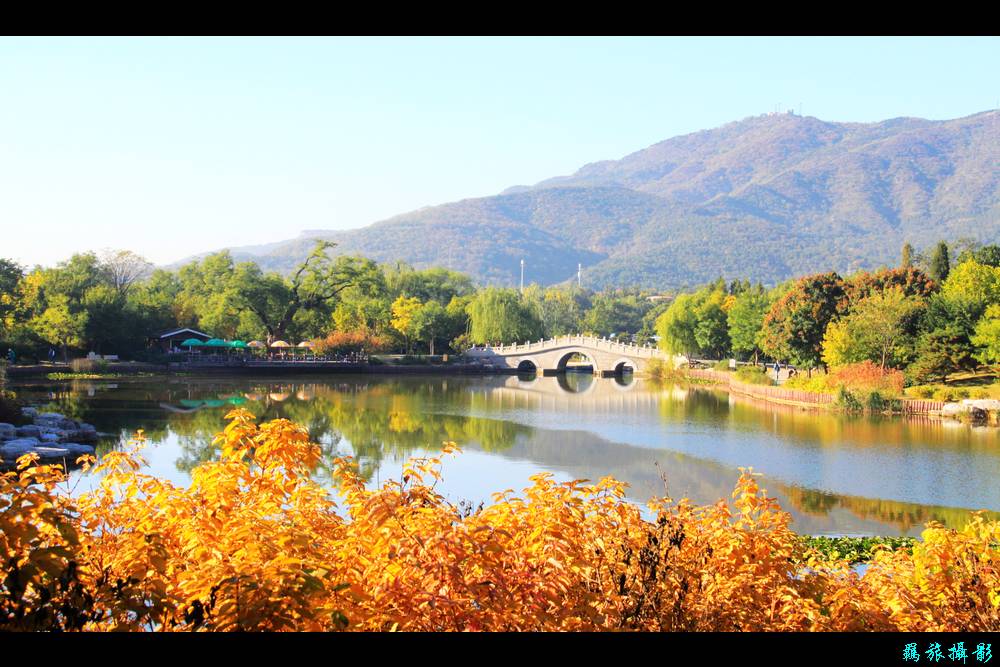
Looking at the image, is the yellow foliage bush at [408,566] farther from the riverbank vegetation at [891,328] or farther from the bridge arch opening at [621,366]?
the bridge arch opening at [621,366]

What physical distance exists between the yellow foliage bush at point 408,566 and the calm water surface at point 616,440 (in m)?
4.95

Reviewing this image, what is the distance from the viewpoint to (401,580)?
337cm

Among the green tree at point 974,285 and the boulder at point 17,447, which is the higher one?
the green tree at point 974,285

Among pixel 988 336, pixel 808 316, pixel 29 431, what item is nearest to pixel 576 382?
pixel 808 316

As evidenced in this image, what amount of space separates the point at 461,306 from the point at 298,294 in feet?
37.5

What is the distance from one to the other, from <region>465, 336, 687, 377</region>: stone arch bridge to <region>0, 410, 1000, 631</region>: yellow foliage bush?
158 feet

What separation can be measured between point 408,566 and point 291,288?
5204cm

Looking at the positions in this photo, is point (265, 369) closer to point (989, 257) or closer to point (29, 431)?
point (29, 431)

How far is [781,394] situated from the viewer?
1273 inches

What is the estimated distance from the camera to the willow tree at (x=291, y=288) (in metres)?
51.2

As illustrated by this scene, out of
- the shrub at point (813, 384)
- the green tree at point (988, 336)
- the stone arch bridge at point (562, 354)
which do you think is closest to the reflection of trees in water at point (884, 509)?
the shrub at point (813, 384)

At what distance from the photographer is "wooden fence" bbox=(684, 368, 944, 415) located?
2659 centimetres
